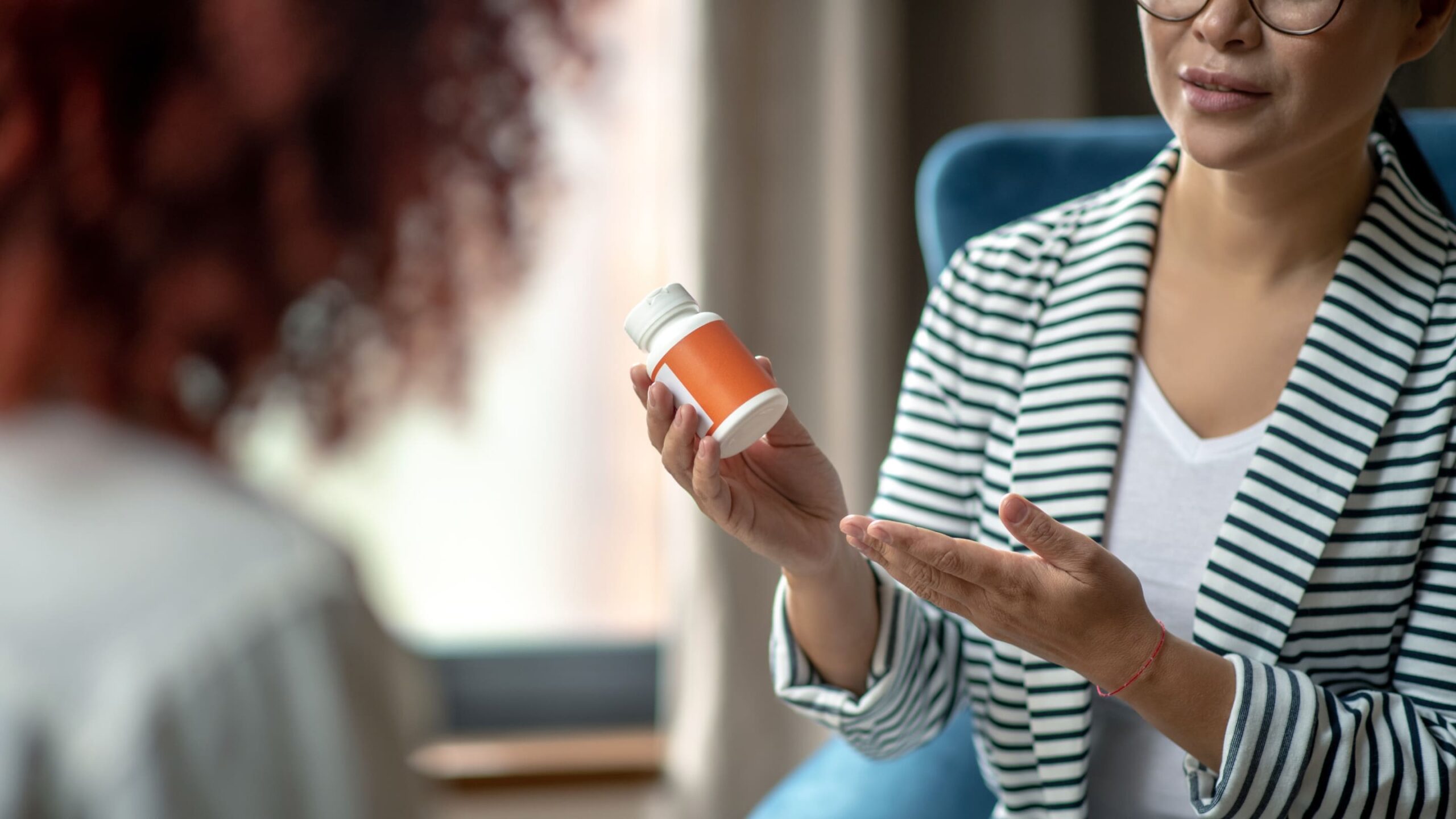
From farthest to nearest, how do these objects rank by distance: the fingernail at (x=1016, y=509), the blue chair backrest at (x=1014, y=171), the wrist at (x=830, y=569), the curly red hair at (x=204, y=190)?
the blue chair backrest at (x=1014, y=171) < the wrist at (x=830, y=569) < the fingernail at (x=1016, y=509) < the curly red hair at (x=204, y=190)

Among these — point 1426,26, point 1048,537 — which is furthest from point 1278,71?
point 1048,537

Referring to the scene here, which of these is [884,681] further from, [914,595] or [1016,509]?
[1016,509]

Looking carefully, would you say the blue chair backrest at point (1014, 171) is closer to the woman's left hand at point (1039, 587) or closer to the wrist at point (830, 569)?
the wrist at point (830, 569)

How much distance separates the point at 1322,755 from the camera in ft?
2.55

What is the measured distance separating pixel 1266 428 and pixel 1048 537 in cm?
Result: 28

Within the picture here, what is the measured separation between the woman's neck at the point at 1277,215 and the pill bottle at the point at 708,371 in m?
0.42

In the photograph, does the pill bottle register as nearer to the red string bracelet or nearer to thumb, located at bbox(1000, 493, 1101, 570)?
thumb, located at bbox(1000, 493, 1101, 570)

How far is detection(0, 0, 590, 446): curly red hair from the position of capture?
0.40m

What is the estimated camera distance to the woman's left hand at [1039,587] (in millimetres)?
697

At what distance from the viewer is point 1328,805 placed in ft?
2.56

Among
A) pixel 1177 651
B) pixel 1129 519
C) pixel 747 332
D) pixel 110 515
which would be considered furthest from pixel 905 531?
pixel 747 332

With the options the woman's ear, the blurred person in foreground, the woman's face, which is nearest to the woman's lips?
the woman's face

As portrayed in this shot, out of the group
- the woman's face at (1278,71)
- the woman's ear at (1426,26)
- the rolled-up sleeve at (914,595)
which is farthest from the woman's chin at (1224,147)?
the rolled-up sleeve at (914,595)

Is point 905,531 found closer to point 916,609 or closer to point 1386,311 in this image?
point 916,609
